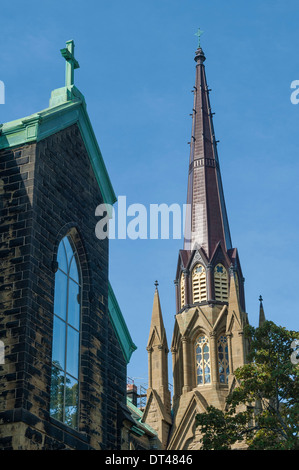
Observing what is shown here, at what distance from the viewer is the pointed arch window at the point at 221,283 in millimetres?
65125

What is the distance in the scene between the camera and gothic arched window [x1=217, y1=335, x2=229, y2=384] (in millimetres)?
61309

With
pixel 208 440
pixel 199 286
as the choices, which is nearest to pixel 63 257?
pixel 208 440

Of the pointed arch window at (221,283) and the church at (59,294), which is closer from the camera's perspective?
the church at (59,294)

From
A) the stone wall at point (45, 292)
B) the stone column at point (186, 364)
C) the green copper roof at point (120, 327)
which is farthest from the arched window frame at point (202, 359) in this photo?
A: the stone wall at point (45, 292)

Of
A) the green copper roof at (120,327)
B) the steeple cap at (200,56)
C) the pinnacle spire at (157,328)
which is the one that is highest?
the steeple cap at (200,56)

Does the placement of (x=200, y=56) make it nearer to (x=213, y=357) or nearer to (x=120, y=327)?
(x=213, y=357)

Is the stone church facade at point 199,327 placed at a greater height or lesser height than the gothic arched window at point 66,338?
greater

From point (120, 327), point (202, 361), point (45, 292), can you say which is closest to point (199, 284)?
point (202, 361)

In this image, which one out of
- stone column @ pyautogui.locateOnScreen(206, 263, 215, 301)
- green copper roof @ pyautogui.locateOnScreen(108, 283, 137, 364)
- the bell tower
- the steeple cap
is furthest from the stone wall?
the steeple cap

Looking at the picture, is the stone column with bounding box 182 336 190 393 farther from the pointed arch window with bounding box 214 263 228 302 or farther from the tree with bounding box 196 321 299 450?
the tree with bounding box 196 321 299 450

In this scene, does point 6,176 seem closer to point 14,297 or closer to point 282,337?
point 14,297

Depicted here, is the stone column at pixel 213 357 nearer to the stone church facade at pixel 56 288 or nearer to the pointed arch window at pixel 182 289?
the pointed arch window at pixel 182 289

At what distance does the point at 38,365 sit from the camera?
53.3 feet

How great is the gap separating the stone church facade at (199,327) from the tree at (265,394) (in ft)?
109
